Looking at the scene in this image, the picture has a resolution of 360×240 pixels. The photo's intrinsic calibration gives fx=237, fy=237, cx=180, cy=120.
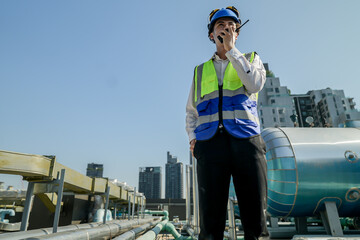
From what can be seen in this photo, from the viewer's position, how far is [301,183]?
213 inches

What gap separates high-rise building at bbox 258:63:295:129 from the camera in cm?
5259

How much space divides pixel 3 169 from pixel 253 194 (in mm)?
5012

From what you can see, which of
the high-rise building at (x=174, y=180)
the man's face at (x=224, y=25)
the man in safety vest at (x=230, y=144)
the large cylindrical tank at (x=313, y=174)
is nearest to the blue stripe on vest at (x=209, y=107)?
the man in safety vest at (x=230, y=144)

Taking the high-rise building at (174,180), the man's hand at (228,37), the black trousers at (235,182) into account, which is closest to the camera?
the black trousers at (235,182)

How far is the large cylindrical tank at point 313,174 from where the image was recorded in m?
5.44

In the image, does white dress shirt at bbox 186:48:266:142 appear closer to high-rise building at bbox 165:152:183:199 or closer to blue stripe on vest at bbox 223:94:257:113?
A: blue stripe on vest at bbox 223:94:257:113

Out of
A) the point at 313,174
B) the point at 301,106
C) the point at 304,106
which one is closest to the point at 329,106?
the point at 304,106

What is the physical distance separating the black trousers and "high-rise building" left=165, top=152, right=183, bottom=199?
82.6 metres

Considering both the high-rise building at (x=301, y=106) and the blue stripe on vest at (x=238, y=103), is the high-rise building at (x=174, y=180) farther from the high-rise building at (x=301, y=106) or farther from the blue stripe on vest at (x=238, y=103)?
the blue stripe on vest at (x=238, y=103)

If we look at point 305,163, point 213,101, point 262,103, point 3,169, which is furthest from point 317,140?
point 262,103

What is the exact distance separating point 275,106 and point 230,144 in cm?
5648

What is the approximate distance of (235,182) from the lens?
65.1 inches

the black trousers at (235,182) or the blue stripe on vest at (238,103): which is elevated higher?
the blue stripe on vest at (238,103)

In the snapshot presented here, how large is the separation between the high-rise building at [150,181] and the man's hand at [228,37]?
279ft
